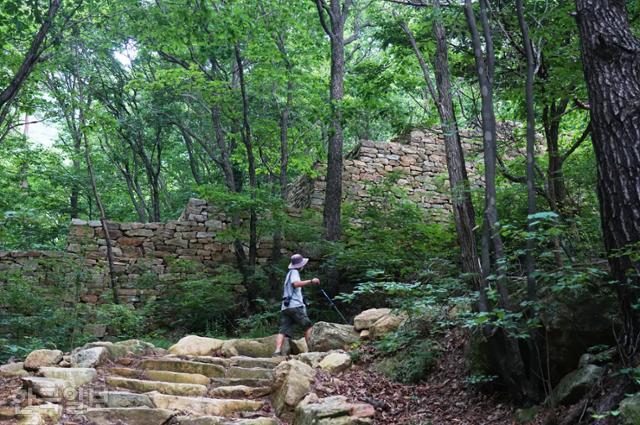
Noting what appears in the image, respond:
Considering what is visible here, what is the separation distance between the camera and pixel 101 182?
16625 millimetres

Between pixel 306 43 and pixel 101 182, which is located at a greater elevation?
pixel 306 43

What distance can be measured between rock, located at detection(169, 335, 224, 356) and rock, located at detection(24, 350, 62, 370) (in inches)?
62.3

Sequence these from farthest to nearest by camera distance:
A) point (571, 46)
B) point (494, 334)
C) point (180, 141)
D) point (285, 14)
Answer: point (180, 141) → point (285, 14) → point (571, 46) → point (494, 334)

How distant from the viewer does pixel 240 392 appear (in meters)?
5.61

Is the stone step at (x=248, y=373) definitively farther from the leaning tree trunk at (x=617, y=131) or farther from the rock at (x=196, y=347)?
the leaning tree trunk at (x=617, y=131)

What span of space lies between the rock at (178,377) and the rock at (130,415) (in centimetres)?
116

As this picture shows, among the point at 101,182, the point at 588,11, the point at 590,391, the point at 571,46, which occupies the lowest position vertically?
the point at 590,391

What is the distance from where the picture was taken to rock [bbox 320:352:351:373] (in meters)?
5.85

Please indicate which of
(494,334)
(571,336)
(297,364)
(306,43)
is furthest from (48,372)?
(306,43)

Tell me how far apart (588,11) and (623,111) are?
2.43ft

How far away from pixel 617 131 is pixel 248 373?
450cm

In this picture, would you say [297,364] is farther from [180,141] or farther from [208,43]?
[180,141]

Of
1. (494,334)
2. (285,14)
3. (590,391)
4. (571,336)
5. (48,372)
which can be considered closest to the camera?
(590,391)

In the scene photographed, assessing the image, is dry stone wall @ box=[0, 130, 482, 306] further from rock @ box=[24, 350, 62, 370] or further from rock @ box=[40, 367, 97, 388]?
rock @ box=[40, 367, 97, 388]
